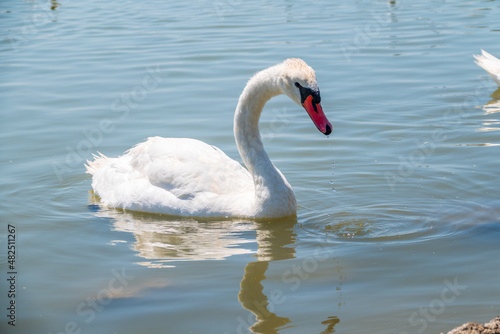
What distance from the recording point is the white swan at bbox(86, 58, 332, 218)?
8250mm

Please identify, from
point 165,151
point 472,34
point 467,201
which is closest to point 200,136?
point 165,151

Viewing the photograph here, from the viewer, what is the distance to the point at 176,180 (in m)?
8.57

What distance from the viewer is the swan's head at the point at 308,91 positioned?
7.62 meters

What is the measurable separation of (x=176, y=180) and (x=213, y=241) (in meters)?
1.10

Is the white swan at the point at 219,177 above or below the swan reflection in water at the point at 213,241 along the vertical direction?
above

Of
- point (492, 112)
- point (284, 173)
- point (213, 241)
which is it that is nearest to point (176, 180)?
point (213, 241)

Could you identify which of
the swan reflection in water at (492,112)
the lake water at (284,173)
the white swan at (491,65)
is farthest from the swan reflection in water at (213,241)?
the white swan at (491,65)

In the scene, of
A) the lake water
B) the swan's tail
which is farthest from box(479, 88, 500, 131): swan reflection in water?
the swan's tail

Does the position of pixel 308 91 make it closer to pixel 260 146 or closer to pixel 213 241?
pixel 260 146

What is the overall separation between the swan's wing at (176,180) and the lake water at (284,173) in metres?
0.21

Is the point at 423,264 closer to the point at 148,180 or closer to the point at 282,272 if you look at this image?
the point at 282,272

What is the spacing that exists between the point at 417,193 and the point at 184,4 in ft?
54.4

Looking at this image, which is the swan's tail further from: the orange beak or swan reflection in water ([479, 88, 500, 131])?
swan reflection in water ([479, 88, 500, 131])

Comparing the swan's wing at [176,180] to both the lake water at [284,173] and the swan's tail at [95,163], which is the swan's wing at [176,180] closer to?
the lake water at [284,173]
